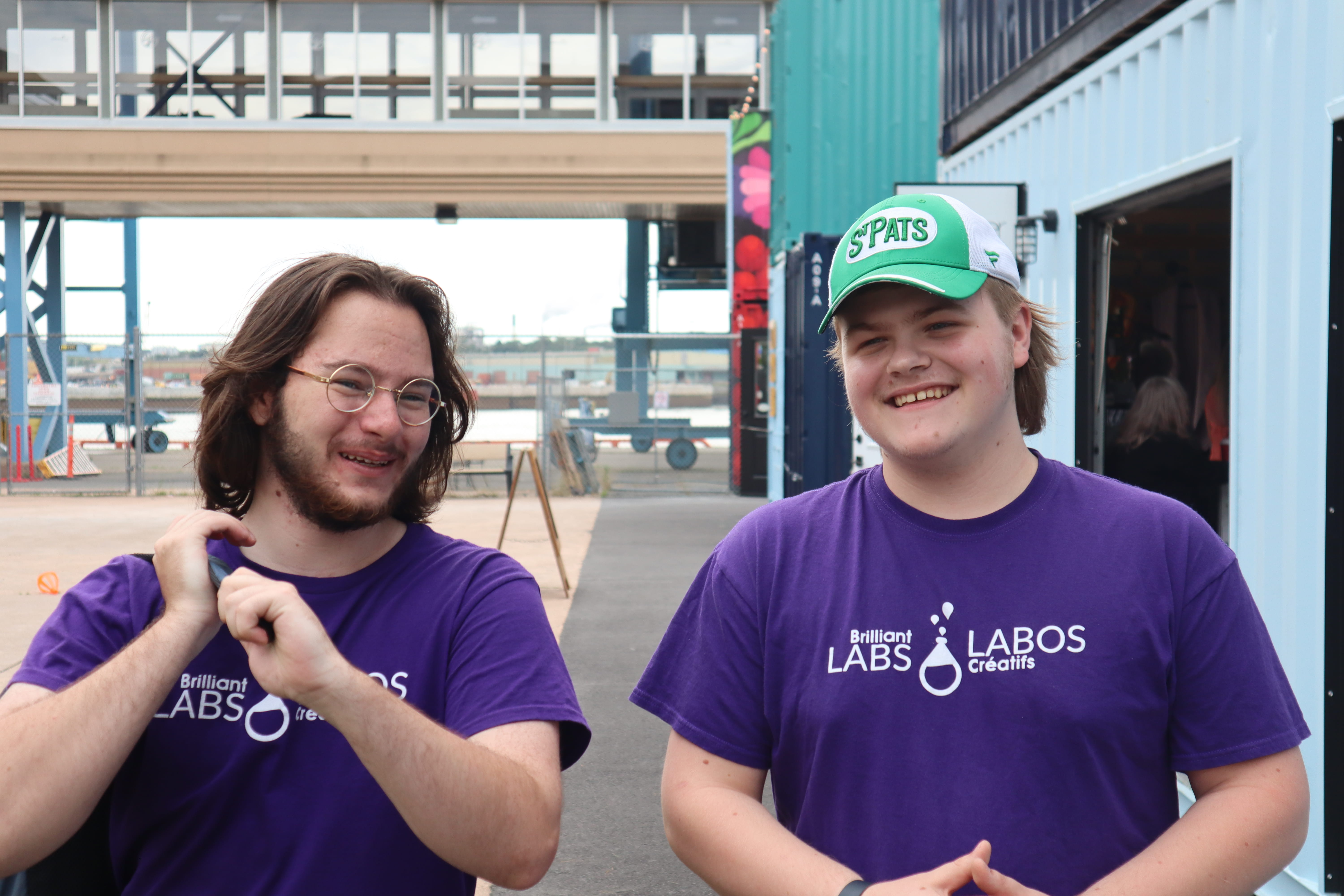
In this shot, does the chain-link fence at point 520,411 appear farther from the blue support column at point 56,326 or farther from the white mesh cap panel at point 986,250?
the white mesh cap panel at point 986,250

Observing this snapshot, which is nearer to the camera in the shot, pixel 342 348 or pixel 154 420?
pixel 342 348

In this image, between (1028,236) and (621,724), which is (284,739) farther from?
(1028,236)

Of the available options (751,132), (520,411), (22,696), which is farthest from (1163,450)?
(520,411)

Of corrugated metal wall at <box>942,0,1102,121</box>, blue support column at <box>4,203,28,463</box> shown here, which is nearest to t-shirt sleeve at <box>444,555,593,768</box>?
corrugated metal wall at <box>942,0,1102,121</box>

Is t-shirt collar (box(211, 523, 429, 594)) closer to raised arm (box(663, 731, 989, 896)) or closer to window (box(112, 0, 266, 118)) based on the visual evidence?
raised arm (box(663, 731, 989, 896))

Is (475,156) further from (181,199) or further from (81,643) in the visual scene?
(81,643)

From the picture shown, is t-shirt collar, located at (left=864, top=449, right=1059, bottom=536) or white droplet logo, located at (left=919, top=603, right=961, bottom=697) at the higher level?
t-shirt collar, located at (left=864, top=449, right=1059, bottom=536)

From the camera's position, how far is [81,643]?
5.98 ft

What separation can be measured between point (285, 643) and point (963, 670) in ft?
3.24

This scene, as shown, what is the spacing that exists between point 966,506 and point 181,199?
22.8 metres

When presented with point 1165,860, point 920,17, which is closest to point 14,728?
point 1165,860

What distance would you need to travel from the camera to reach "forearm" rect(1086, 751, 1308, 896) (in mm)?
1658

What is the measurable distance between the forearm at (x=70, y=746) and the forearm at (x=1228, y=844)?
1397 millimetres

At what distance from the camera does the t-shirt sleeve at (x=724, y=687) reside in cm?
186
